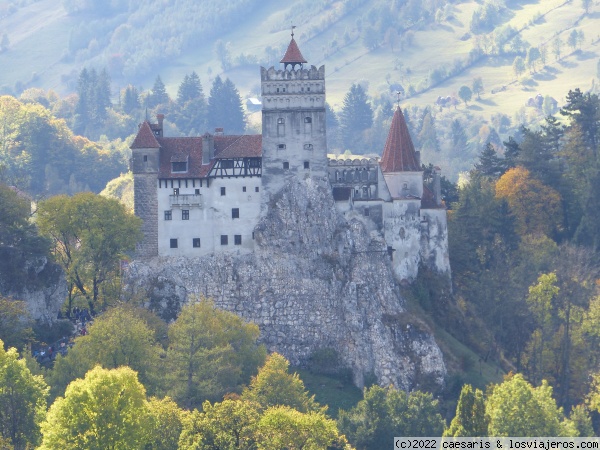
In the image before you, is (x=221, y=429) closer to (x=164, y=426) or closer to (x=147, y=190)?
(x=164, y=426)

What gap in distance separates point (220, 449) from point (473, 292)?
120 ft

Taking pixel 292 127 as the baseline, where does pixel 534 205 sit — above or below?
below

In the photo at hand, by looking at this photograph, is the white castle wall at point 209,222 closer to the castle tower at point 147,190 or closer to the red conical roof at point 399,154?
the castle tower at point 147,190

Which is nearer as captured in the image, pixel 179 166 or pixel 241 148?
pixel 179 166

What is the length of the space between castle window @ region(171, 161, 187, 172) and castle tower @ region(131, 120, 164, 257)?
972mm

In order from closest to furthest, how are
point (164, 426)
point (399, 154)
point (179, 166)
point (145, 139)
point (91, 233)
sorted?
point (164, 426)
point (91, 233)
point (179, 166)
point (145, 139)
point (399, 154)

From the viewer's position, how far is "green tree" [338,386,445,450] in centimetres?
9531

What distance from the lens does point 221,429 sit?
81.4 m

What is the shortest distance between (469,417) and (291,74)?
2903 centimetres

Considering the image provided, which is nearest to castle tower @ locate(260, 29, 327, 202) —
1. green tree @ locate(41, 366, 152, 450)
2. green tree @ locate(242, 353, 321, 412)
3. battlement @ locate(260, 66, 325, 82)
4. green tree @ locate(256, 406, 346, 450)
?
battlement @ locate(260, 66, 325, 82)

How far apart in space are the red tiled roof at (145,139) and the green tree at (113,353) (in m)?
13.5

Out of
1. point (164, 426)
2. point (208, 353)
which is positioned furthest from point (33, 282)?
point (164, 426)

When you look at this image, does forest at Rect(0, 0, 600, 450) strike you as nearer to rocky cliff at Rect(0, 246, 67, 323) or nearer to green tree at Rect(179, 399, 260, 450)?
green tree at Rect(179, 399, 260, 450)

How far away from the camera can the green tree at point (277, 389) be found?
9306 centimetres
